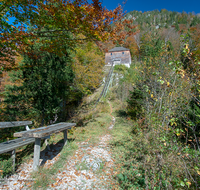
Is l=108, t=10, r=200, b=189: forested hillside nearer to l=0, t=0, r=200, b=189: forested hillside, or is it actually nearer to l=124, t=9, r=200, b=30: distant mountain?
l=0, t=0, r=200, b=189: forested hillside

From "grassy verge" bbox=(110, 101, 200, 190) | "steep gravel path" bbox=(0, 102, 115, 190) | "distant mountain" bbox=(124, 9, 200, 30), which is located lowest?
"steep gravel path" bbox=(0, 102, 115, 190)

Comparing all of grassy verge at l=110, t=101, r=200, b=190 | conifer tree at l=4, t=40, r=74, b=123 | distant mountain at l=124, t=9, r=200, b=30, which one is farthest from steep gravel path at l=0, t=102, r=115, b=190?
distant mountain at l=124, t=9, r=200, b=30

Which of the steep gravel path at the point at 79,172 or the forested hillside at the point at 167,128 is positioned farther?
the steep gravel path at the point at 79,172

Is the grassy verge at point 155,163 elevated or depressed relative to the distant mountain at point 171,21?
depressed

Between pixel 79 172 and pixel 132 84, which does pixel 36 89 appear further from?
pixel 79 172

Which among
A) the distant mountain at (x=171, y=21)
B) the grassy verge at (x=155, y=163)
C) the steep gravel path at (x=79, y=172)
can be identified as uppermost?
the distant mountain at (x=171, y=21)

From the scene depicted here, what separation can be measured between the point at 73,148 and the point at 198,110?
14.9 ft

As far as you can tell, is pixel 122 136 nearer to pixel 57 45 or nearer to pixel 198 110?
pixel 198 110

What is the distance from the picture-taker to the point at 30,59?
718 cm

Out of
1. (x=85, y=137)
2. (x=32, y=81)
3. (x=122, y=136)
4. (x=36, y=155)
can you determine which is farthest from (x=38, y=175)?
(x=32, y=81)


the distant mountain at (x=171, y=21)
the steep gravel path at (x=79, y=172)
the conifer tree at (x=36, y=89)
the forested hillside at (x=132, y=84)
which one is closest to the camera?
the forested hillside at (x=132, y=84)

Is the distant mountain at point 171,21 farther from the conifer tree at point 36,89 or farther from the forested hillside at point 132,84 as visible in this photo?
the conifer tree at point 36,89

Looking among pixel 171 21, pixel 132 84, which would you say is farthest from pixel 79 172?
pixel 171 21

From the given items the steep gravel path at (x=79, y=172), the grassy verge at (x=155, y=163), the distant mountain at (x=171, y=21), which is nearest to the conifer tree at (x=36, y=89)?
the steep gravel path at (x=79, y=172)
